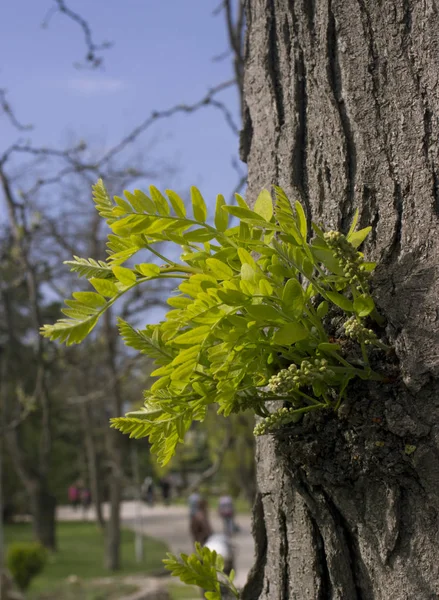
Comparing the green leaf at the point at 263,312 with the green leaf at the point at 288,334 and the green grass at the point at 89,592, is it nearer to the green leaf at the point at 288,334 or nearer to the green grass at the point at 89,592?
the green leaf at the point at 288,334

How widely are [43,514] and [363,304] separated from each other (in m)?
18.3

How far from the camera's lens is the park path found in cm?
1689

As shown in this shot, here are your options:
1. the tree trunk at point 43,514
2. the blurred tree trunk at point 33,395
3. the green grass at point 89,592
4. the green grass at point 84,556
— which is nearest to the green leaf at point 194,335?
the blurred tree trunk at point 33,395

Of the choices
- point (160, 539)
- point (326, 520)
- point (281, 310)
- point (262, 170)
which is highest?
point (262, 170)

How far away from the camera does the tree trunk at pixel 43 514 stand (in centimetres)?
1591

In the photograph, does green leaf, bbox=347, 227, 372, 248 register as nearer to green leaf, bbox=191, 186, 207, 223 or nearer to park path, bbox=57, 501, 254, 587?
green leaf, bbox=191, 186, 207, 223

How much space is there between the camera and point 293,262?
936 mm

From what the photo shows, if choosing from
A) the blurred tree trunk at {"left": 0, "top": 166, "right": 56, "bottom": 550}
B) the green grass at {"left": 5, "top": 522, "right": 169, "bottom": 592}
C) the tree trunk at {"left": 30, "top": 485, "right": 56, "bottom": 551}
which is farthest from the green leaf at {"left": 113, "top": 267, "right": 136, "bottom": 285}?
the tree trunk at {"left": 30, "top": 485, "right": 56, "bottom": 551}

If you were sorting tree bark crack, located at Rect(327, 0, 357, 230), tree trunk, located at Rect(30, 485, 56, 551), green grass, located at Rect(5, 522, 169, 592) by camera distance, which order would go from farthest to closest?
tree trunk, located at Rect(30, 485, 56, 551) → green grass, located at Rect(5, 522, 169, 592) → tree bark crack, located at Rect(327, 0, 357, 230)

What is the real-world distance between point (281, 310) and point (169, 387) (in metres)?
0.22

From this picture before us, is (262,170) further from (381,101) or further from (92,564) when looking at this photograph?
(92,564)

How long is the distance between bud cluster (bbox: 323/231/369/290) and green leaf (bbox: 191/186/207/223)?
0.19 m

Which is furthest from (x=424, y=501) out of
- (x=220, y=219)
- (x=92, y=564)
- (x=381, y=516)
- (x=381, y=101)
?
(x=92, y=564)

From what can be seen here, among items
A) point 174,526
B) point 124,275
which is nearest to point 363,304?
point 124,275
